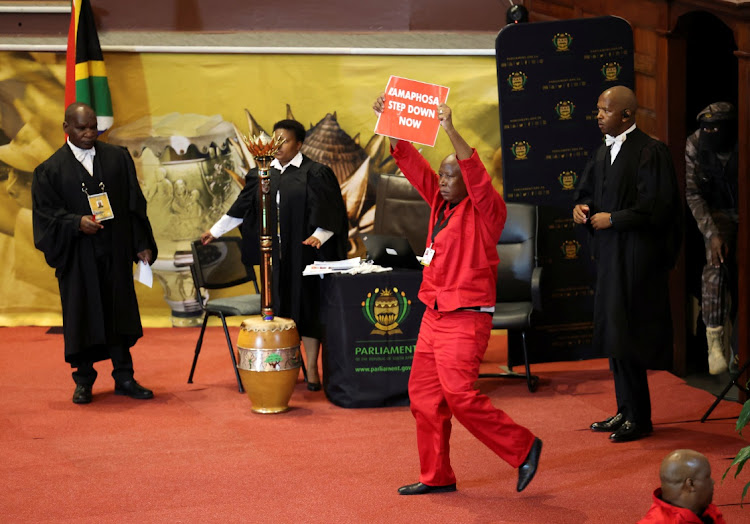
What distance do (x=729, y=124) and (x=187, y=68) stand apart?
15.0 ft

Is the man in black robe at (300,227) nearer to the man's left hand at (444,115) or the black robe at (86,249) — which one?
the black robe at (86,249)

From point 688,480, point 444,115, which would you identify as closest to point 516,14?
point 444,115

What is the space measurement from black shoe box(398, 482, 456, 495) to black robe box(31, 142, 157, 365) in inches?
98.2

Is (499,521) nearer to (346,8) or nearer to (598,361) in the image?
(598,361)

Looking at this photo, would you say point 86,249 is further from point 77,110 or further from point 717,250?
point 717,250

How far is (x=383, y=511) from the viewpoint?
4.35 meters

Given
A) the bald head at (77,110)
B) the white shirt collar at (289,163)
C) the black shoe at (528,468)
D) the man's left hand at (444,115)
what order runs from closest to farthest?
the man's left hand at (444,115) → the black shoe at (528,468) → the bald head at (77,110) → the white shirt collar at (289,163)

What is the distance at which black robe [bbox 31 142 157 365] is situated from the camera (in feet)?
20.4

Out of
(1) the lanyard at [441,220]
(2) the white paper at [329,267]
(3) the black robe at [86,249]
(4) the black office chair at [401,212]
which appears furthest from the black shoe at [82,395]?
(1) the lanyard at [441,220]

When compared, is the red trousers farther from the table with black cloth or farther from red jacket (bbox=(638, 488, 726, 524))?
the table with black cloth

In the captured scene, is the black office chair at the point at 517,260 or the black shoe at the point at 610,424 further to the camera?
the black office chair at the point at 517,260

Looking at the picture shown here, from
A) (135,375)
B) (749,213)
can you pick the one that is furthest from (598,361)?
(135,375)

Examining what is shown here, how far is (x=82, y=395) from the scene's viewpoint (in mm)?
6316

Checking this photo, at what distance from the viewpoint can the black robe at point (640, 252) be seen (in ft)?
17.3
